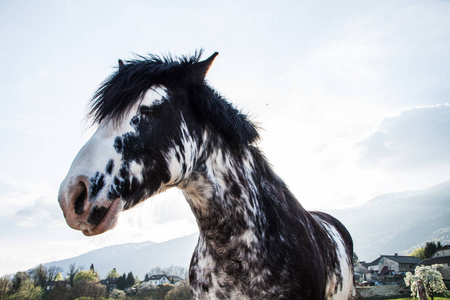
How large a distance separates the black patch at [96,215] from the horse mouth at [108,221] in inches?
1.1

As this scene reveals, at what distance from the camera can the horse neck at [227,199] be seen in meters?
2.78

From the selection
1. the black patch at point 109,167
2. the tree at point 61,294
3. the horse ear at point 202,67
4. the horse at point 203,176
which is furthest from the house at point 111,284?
the black patch at point 109,167

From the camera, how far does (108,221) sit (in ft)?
6.59

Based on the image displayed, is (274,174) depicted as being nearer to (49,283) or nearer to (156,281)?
(49,283)

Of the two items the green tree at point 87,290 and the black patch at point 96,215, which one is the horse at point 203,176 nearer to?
the black patch at point 96,215

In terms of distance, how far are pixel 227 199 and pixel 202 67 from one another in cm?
136

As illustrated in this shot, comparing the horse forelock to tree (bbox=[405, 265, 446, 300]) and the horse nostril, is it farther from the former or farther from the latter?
tree (bbox=[405, 265, 446, 300])

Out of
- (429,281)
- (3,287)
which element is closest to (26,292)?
(3,287)

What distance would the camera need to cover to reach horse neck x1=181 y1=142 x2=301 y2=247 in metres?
2.78

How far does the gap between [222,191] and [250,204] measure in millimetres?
325

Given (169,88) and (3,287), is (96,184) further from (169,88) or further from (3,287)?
(3,287)

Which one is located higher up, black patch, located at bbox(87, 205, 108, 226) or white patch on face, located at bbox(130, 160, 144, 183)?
white patch on face, located at bbox(130, 160, 144, 183)

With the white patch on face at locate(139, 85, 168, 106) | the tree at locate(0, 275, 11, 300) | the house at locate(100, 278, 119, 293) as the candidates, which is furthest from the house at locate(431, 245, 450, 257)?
the tree at locate(0, 275, 11, 300)

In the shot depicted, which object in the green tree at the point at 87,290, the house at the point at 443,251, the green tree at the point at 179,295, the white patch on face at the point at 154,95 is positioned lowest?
the house at the point at 443,251
